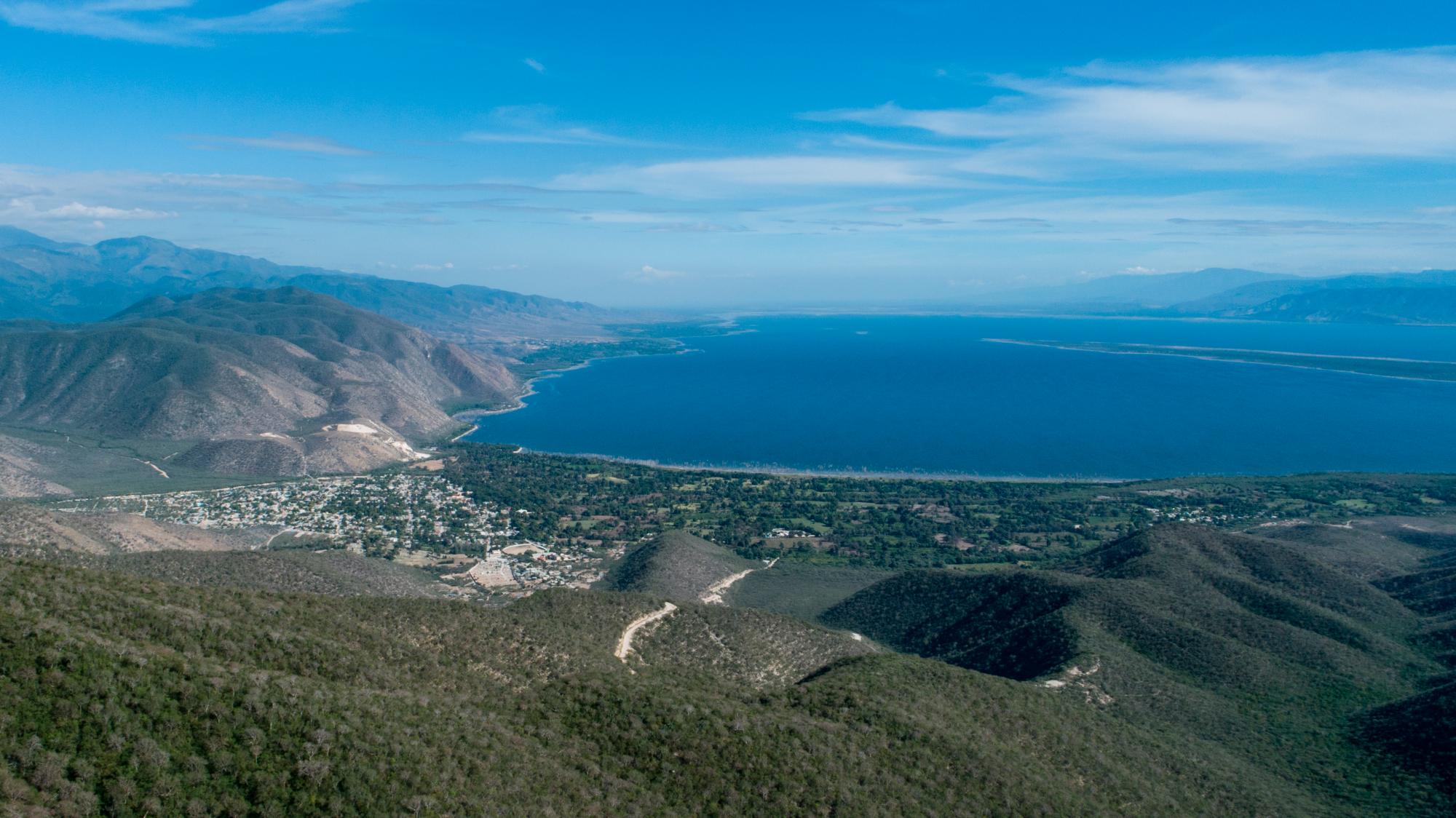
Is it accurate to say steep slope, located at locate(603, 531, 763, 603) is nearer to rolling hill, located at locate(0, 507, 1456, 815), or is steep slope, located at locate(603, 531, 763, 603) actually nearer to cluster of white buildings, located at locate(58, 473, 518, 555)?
rolling hill, located at locate(0, 507, 1456, 815)

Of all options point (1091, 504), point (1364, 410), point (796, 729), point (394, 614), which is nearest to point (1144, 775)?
point (796, 729)

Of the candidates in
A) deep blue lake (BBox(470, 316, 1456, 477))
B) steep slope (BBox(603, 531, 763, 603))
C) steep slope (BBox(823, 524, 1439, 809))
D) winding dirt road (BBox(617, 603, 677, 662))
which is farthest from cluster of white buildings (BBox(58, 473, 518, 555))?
steep slope (BBox(823, 524, 1439, 809))

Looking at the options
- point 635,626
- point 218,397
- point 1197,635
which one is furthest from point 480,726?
point 218,397

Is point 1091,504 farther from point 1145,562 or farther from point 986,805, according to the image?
point 986,805

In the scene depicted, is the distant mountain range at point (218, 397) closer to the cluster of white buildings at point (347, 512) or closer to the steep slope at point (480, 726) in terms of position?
the cluster of white buildings at point (347, 512)

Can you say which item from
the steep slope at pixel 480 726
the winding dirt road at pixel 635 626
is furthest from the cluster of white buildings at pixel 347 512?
the steep slope at pixel 480 726

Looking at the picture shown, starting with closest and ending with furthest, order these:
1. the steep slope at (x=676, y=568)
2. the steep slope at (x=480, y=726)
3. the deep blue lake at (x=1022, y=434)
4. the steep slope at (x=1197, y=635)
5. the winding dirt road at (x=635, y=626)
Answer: the steep slope at (x=480, y=726)
the winding dirt road at (x=635, y=626)
the steep slope at (x=1197, y=635)
the steep slope at (x=676, y=568)
the deep blue lake at (x=1022, y=434)

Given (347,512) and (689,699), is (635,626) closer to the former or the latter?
(689,699)
